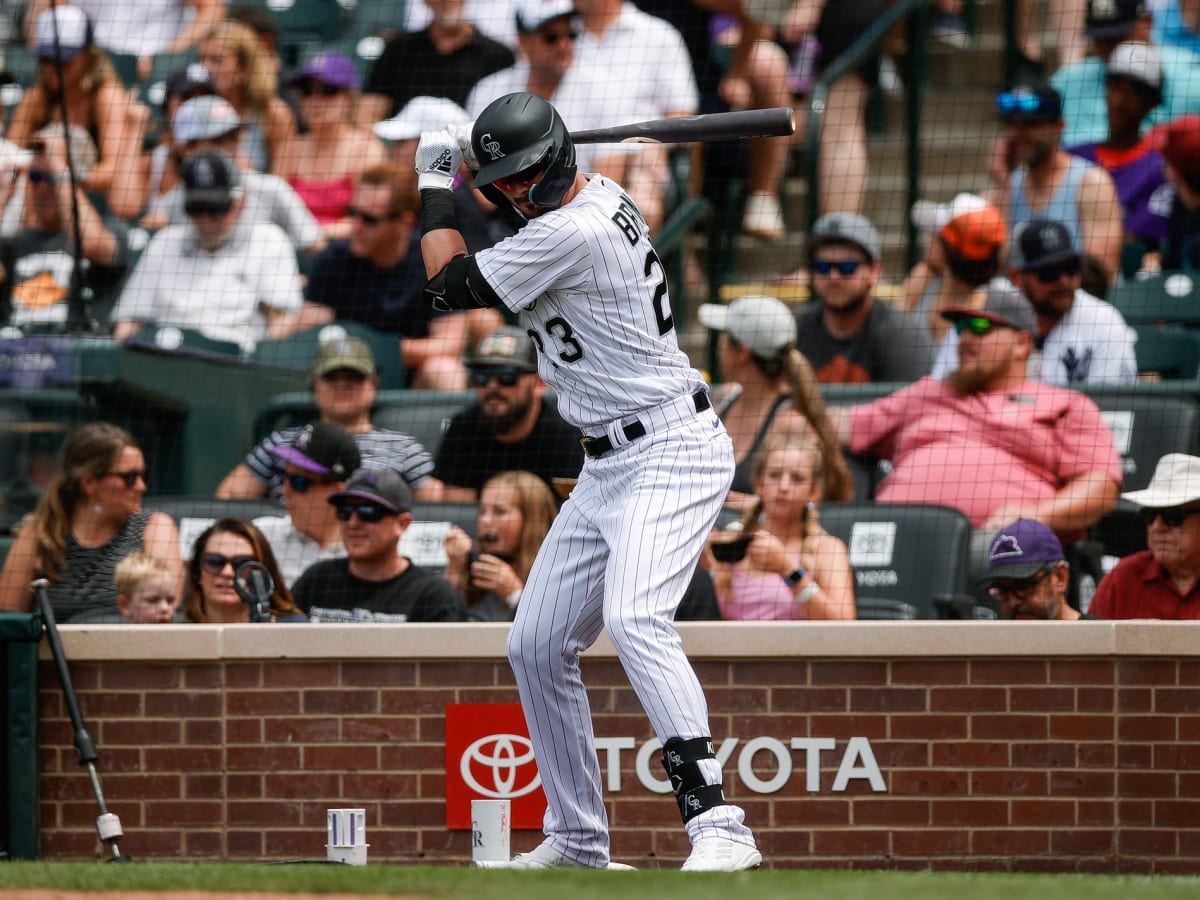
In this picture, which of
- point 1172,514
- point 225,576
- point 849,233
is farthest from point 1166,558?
point 225,576

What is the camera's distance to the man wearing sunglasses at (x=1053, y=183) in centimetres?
690

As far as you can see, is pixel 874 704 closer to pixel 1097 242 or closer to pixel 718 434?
pixel 718 434

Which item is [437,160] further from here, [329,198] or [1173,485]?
[329,198]

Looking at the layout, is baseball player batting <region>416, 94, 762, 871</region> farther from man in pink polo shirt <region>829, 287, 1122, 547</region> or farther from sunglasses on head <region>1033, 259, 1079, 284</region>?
sunglasses on head <region>1033, 259, 1079, 284</region>

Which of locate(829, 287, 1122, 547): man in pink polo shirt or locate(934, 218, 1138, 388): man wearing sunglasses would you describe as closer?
locate(829, 287, 1122, 547): man in pink polo shirt

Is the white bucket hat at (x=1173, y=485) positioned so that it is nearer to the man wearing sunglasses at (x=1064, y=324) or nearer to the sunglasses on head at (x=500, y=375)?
the man wearing sunglasses at (x=1064, y=324)

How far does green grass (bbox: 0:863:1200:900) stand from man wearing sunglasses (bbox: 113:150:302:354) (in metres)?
3.75

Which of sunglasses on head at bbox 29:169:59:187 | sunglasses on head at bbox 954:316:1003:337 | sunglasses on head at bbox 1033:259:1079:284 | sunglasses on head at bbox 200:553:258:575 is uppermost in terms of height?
sunglasses on head at bbox 29:169:59:187

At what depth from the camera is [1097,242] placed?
689 cm

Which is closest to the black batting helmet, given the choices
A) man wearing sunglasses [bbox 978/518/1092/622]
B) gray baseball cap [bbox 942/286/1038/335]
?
man wearing sunglasses [bbox 978/518/1092/622]

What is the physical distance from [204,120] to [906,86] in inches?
126

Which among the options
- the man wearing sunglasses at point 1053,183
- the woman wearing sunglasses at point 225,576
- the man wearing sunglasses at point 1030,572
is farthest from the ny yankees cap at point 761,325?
the woman wearing sunglasses at point 225,576

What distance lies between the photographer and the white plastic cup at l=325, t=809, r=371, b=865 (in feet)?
15.4

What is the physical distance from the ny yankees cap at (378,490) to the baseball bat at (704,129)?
168cm
